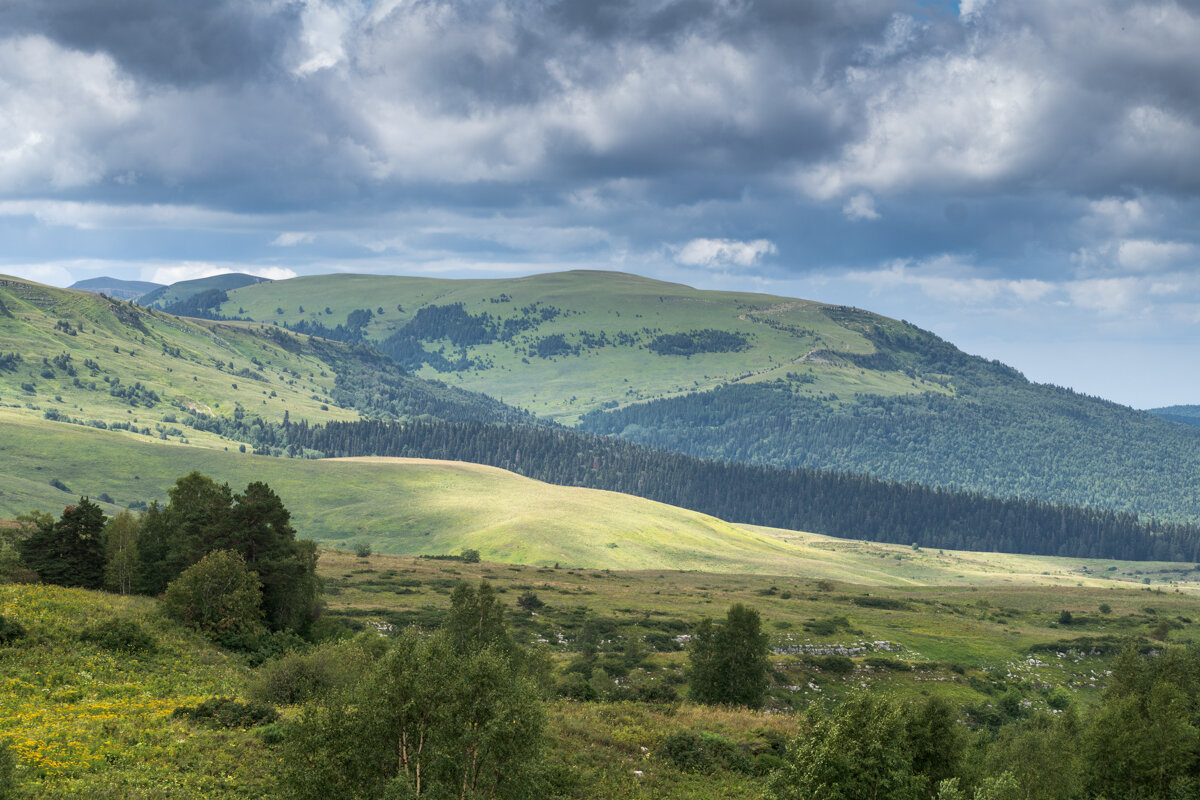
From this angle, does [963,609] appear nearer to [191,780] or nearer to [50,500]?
[191,780]

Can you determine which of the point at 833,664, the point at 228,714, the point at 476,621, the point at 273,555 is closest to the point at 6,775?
the point at 228,714

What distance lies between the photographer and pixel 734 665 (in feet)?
207

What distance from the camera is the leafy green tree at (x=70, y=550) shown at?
6844cm

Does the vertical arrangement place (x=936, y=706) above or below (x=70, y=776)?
above

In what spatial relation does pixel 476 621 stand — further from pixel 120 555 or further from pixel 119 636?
pixel 120 555

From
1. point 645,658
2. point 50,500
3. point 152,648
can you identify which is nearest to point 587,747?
point 152,648

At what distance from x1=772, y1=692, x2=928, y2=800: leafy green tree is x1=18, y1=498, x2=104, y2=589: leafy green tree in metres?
60.1

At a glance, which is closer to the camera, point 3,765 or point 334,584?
point 3,765

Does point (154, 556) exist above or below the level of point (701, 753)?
above

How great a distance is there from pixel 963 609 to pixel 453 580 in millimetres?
79822

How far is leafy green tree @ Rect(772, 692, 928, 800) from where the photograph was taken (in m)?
32.5

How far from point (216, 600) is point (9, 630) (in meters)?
13.7

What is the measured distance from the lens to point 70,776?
1259 inches

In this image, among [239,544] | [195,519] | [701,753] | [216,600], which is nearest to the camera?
[701,753]
